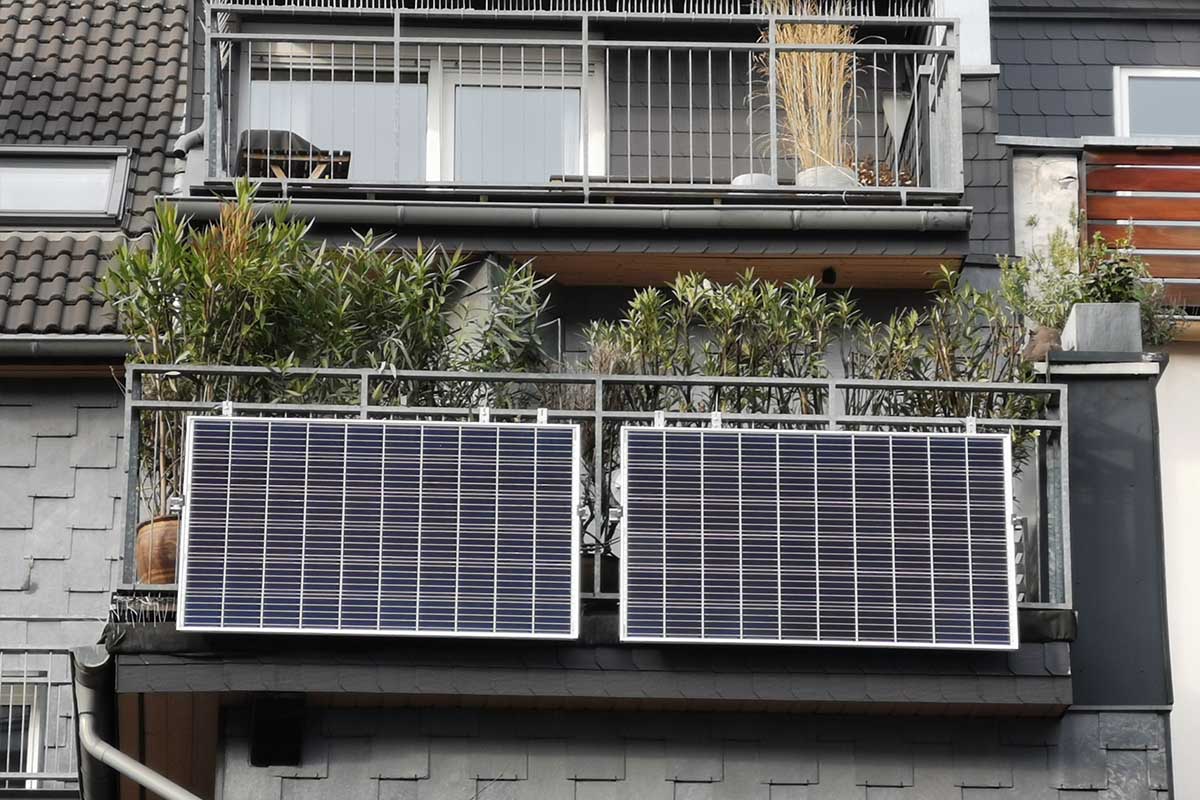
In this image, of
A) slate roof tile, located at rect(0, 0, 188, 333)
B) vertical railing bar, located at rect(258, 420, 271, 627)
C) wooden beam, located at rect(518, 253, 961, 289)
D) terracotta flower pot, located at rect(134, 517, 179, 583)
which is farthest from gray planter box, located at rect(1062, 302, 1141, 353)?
slate roof tile, located at rect(0, 0, 188, 333)

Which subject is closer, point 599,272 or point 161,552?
point 161,552

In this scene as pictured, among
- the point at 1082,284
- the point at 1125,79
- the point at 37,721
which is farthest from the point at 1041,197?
the point at 37,721

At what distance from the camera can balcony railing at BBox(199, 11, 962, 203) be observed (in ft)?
43.3

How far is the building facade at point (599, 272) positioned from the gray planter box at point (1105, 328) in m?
0.12

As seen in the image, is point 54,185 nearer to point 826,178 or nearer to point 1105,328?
point 826,178

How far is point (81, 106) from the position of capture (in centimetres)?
1512

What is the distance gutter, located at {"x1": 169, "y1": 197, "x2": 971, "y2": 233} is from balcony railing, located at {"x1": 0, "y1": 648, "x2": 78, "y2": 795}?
9.28ft

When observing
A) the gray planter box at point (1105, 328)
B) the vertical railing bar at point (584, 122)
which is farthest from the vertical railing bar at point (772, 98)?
the gray planter box at point (1105, 328)

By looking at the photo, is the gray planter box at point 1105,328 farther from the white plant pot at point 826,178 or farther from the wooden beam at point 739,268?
the white plant pot at point 826,178

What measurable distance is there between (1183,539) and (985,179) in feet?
8.34

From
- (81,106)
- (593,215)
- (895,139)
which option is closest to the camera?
(593,215)

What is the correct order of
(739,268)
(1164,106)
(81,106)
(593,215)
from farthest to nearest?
(1164,106) → (81,106) → (739,268) → (593,215)

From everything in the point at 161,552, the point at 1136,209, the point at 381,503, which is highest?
the point at 1136,209

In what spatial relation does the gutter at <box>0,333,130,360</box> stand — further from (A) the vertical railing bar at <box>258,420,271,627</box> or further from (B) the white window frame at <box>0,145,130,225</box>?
(A) the vertical railing bar at <box>258,420,271,627</box>
